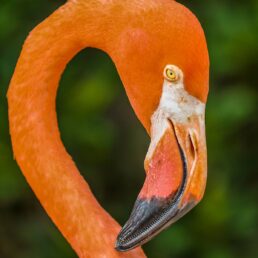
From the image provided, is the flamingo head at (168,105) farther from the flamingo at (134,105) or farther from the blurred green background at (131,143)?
the blurred green background at (131,143)

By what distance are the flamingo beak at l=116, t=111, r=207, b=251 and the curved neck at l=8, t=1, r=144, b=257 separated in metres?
0.15

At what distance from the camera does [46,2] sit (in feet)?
14.3

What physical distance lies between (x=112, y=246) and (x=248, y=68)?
1972 millimetres

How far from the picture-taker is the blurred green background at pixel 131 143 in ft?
13.6

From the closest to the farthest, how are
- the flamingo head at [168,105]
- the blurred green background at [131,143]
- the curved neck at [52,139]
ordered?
1. the flamingo head at [168,105]
2. the curved neck at [52,139]
3. the blurred green background at [131,143]

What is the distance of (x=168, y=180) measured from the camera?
7.75ft

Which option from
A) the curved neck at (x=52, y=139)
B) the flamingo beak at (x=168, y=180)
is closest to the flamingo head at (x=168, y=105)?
the flamingo beak at (x=168, y=180)

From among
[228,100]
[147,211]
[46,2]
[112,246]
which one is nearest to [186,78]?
[147,211]

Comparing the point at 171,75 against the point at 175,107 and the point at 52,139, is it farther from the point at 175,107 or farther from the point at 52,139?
the point at 52,139

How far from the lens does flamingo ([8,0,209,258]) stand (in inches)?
91.4

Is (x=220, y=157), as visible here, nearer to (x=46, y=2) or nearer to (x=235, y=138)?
(x=235, y=138)

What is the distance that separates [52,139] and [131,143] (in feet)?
6.00

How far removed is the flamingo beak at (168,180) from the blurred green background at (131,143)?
68.2 inches

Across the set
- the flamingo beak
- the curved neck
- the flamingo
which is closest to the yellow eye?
the flamingo
